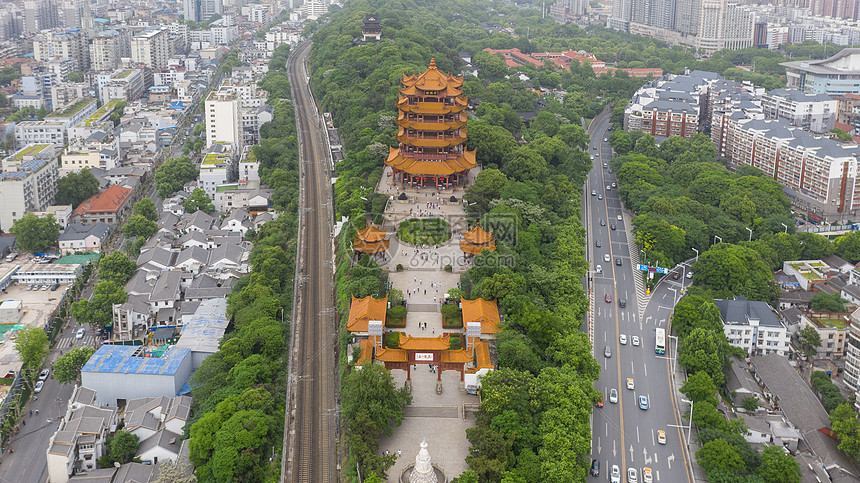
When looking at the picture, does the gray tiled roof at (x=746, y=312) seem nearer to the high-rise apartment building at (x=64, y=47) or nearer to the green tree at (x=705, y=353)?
the green tree at (x=705, y=353)

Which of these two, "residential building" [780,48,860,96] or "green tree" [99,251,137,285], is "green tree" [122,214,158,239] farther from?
"residential building" [780,48,860,96]

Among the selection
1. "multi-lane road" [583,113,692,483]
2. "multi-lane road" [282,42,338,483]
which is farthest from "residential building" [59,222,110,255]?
"multi-lane road" [583,113,692,483]

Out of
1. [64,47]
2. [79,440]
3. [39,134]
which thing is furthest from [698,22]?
[79,440]

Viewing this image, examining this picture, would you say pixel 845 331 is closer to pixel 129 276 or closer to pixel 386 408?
pixel 386 408

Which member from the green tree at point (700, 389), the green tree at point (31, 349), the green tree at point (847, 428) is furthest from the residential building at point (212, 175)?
the green tree at point (847, 428)

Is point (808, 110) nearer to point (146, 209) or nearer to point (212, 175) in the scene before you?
point (212, 175)

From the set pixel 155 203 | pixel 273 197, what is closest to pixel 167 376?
pixel 273 197
